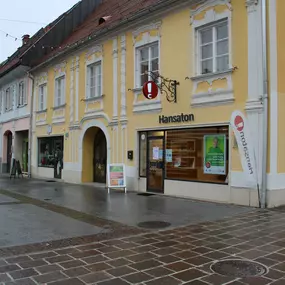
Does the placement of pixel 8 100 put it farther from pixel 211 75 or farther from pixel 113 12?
pixel 211 75

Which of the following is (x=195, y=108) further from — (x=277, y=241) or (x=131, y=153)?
(x=277, y=241)

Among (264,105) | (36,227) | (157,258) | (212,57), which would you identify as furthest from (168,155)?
(157,258)

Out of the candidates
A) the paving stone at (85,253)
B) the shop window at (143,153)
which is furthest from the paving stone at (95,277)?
the shop window at (143,153)

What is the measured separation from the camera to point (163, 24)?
1220 centimetres

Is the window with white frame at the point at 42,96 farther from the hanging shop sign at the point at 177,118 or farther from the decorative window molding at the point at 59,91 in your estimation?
the hanging shop sign at the point at 177,118

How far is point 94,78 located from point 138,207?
8030 millimetres

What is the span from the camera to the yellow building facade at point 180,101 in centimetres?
943

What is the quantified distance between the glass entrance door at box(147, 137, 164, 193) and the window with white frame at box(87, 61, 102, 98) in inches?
159

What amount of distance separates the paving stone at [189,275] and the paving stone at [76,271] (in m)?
1.12

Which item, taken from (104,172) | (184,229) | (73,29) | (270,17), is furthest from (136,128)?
(73,29)

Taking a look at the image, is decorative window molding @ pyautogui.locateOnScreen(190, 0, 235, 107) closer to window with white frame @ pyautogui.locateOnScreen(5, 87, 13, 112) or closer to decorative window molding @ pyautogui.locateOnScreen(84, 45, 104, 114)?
decorative window molding @ pyautogui.locateOnScreen(84, 45, 104, 114)

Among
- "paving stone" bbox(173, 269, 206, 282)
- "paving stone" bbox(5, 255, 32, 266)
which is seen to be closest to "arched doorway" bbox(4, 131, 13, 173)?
"paving stone" bbox(5, 255, 32, 266)

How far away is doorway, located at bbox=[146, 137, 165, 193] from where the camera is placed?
1225cm

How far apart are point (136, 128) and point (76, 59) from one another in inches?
222
